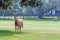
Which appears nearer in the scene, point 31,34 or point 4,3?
point 31,34

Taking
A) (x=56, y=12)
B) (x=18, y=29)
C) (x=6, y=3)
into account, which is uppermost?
(x=6, y=3)

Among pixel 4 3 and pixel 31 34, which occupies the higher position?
pixel 4 3

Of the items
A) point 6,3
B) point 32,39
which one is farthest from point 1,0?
point 32,39

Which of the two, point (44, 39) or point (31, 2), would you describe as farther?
point (31, 2)

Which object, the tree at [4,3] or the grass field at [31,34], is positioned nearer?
the grass field at [31,34]

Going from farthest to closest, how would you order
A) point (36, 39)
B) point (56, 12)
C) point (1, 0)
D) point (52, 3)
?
point (56, 12) → point (52, 3) → point (1, 0) → point (36, 39)

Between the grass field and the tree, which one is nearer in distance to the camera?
the grass field

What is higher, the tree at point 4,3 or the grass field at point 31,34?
the tree at point 4,3

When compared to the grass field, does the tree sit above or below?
above

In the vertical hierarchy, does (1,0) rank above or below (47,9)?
above

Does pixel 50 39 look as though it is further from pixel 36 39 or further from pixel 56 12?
pixel 56 12

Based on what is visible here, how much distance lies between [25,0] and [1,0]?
7.68 feet

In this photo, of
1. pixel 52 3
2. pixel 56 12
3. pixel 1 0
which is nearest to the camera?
pixel 1 0

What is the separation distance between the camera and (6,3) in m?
21.2
